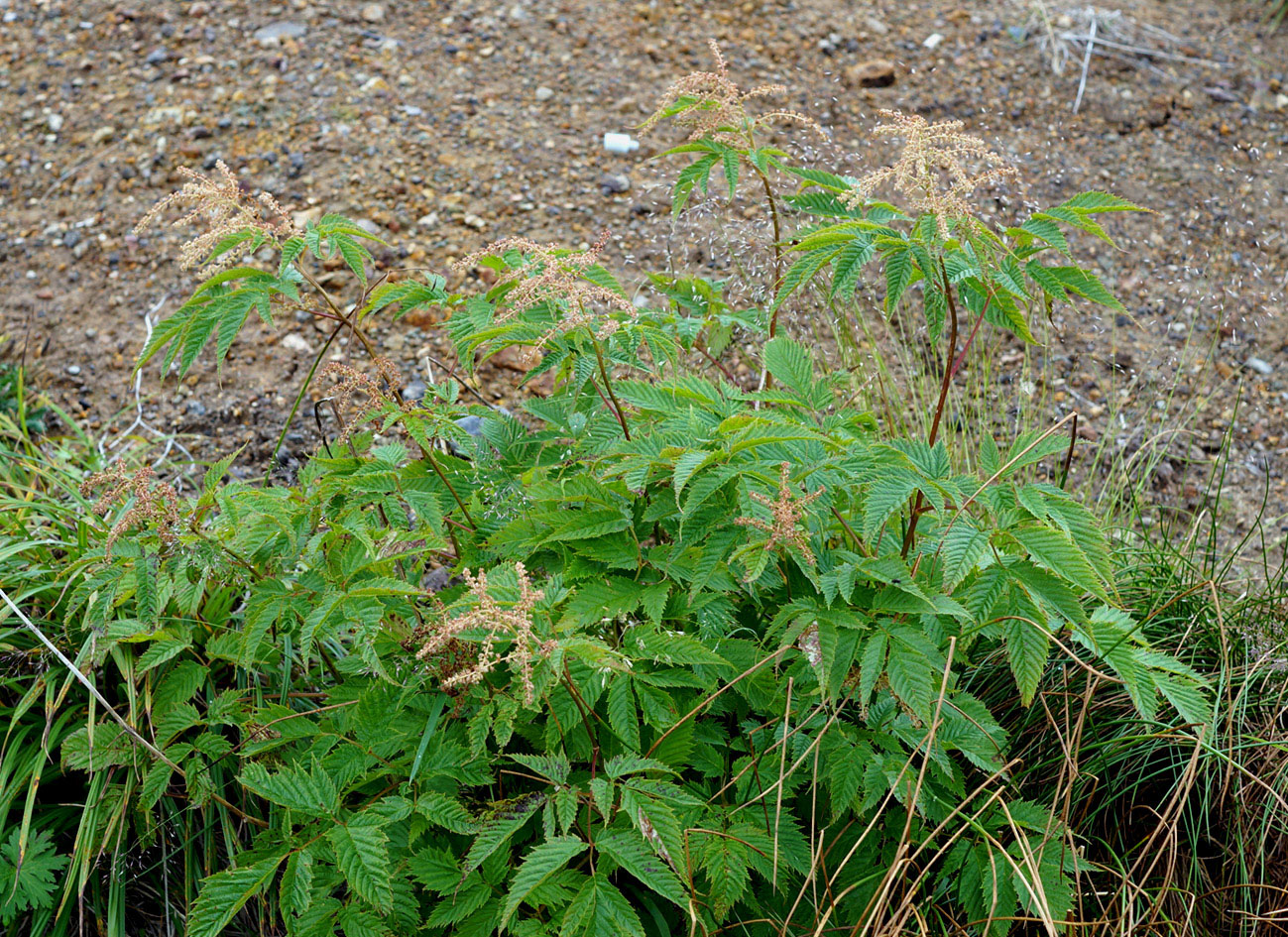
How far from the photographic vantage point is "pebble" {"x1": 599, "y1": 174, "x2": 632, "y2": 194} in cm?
407

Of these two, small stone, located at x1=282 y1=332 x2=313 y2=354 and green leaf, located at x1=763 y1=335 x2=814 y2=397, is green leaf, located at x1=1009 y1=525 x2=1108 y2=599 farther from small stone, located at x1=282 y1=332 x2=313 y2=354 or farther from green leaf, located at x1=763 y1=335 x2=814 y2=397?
small stone, located at x1=282 y1=332 x2=313 y2=354

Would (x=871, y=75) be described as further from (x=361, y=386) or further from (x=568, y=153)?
(x=361, y=386)

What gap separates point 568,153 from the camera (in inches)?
165

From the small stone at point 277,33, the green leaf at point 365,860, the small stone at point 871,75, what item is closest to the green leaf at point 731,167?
the green leaf at point 365,860

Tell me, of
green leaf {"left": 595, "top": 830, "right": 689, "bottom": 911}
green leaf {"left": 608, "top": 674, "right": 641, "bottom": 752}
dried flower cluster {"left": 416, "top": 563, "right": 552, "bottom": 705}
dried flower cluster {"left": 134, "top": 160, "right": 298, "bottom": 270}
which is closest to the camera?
dried flower cluster {"left": 416, "top": 563, "right": 552, "bottom": 705}

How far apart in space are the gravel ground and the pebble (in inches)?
0.7

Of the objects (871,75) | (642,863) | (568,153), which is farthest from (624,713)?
(871,75)

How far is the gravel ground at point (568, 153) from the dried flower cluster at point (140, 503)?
152cm

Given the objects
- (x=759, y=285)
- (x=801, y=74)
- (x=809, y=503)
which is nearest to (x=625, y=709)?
(x=809, y=503)

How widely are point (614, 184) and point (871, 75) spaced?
1421mm

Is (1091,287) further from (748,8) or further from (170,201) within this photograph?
(748,8)

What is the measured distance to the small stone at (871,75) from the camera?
15.1ft

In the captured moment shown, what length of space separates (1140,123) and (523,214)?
2.86m

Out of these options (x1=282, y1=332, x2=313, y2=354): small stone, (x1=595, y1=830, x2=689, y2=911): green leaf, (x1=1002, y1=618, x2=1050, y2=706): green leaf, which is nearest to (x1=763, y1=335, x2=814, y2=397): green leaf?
(x1=1002, y1=618, x2=1050, y2=706): green leaf
